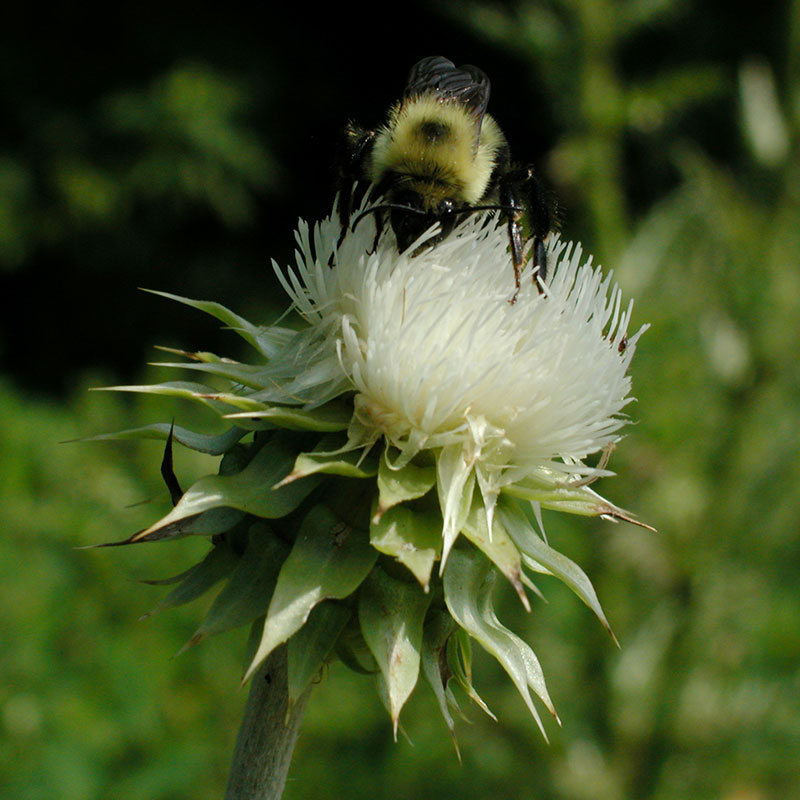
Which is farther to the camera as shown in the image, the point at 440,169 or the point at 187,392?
the point at 440,169

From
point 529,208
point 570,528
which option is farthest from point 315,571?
point 570,528

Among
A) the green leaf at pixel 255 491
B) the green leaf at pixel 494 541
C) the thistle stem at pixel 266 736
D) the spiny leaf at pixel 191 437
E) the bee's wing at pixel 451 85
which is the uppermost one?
the bee's wing at pixel 451 85

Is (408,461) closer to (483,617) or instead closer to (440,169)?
(483,617)

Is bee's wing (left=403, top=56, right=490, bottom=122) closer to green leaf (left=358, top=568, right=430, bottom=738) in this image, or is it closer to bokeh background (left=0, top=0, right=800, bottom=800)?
green leaf (left=358, top=568, right=430, bottom=738)

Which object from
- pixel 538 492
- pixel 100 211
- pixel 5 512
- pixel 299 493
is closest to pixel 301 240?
pixel 299 493

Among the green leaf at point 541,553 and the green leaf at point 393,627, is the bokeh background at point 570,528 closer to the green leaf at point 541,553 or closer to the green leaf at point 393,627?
the green leaf at point 393,627

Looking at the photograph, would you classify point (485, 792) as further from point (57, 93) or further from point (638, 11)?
point (57, 93)

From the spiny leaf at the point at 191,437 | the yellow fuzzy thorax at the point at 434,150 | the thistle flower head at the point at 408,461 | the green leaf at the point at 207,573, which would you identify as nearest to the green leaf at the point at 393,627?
the thistle flower head at the point at 408,461
